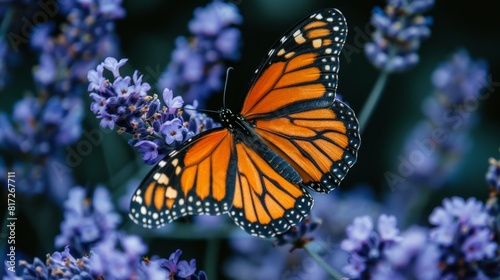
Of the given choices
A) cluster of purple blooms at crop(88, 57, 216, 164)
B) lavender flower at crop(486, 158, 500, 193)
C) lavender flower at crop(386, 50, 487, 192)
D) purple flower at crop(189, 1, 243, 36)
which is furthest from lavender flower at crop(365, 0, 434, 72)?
cluster of purple blooms at crop(88, 57, 216, 164)

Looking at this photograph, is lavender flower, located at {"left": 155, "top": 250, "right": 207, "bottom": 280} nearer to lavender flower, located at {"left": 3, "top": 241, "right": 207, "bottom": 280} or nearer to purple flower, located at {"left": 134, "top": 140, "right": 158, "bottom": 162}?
lavender flower, located at {"left": 3, "top": 241, "right": 207, "bottom": 280}

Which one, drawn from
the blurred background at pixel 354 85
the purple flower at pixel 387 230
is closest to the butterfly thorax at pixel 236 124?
the purple flower at pixel 387 230

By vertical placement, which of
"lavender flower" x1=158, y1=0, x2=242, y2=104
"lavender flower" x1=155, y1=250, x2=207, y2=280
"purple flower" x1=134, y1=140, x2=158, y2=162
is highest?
"lavender flower" x1=158, y1=0, x2=242, y2=104

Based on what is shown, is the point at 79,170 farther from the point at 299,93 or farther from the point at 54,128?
the point at 299,93

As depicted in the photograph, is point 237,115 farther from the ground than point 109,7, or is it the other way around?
point 109,7

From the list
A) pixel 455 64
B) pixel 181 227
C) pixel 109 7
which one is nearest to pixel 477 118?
pixel 455 64

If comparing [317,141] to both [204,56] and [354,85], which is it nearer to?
[204,56]
